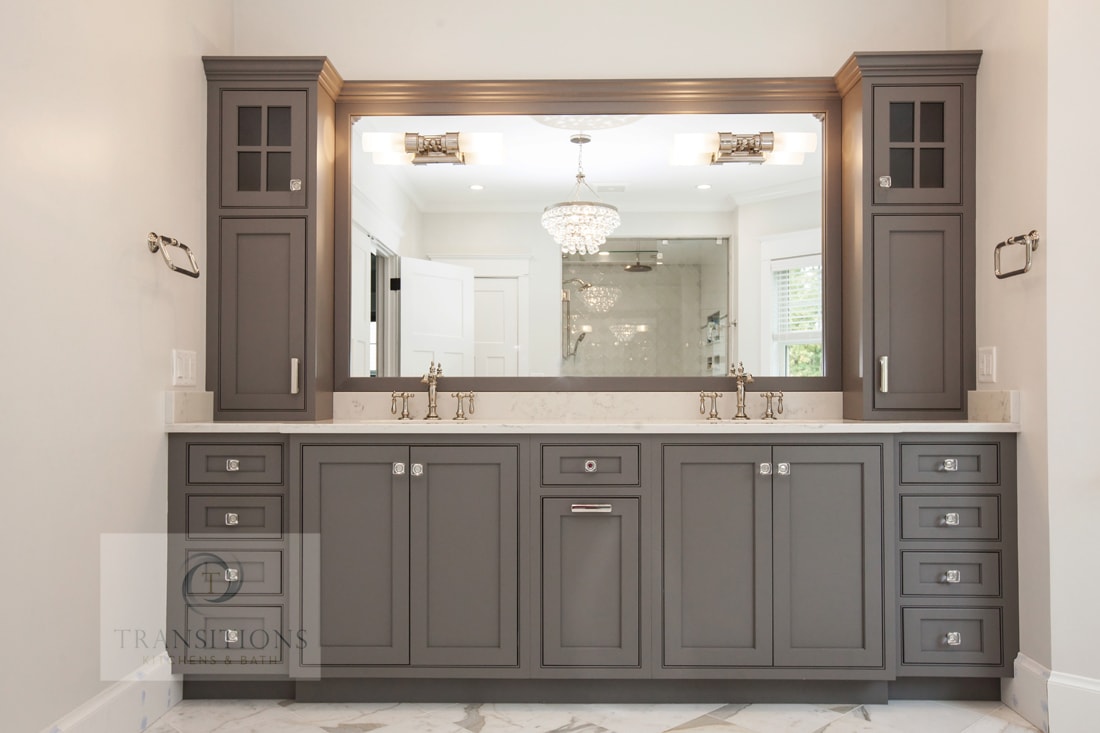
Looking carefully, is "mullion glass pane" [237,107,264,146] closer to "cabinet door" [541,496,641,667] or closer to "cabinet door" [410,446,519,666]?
"cabinet door" [410,446,519,666]

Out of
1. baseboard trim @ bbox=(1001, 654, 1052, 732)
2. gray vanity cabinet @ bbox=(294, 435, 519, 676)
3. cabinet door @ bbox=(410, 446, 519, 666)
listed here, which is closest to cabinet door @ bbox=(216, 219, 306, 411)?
gray vanity cabinet @ bbox=(294, 435, 519, 676)

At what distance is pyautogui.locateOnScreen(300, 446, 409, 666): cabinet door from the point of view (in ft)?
8.18

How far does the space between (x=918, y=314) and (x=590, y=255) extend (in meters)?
1.23

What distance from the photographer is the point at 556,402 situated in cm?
304

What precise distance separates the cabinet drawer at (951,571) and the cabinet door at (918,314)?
1.75 feet

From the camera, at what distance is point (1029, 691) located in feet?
7.94

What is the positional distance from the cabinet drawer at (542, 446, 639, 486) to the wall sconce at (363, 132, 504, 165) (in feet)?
4.16

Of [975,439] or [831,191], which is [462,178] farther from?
[975,439]

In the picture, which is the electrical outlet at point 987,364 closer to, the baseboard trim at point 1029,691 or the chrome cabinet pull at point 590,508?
the baseboard trim at point 1029,691

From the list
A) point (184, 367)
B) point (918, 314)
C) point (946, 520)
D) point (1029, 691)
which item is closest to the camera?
point (1029, 691)

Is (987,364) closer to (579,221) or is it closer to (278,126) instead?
(579,221)

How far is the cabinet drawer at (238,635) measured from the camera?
8.26 ft

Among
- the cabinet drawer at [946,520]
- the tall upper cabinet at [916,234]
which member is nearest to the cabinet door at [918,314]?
the tall upper cabinet at [916,234]

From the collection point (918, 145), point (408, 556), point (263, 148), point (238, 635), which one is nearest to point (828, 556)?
point (408, 556)
